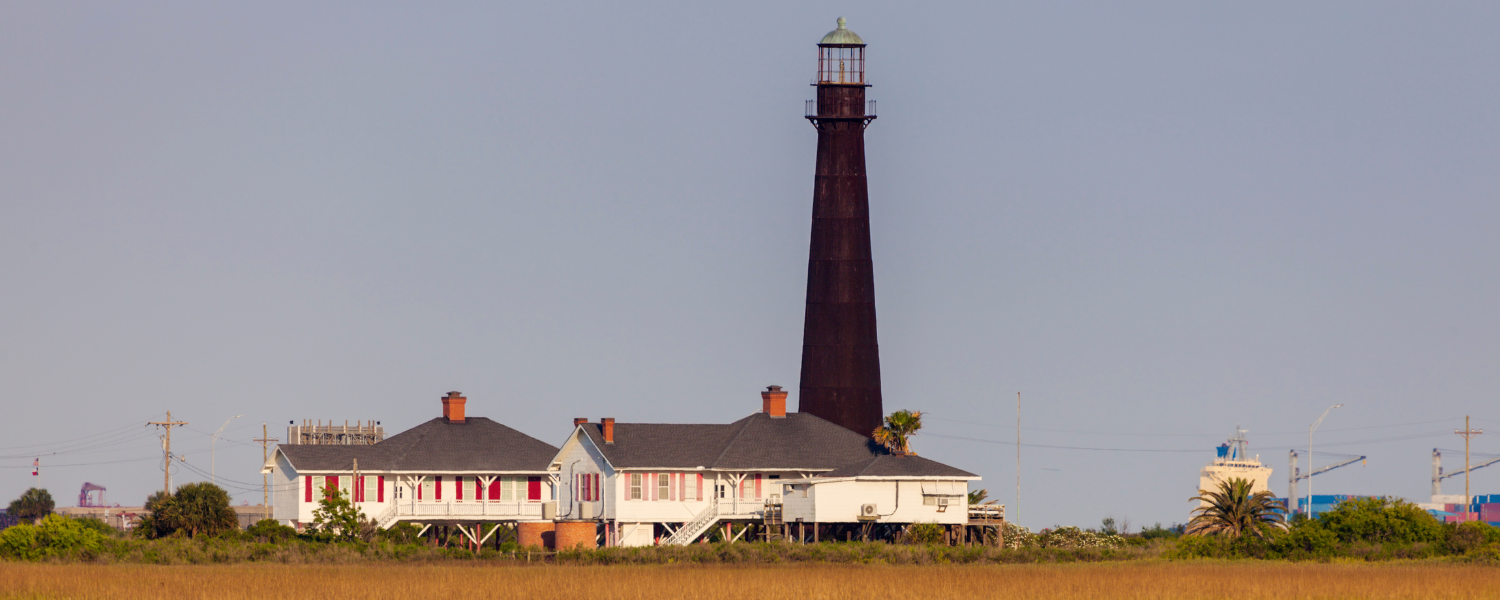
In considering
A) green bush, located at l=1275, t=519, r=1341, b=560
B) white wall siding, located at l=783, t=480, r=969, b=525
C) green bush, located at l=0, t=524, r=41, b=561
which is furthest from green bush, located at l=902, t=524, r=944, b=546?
green bush, located at l=0, t=524, r=41, b=561

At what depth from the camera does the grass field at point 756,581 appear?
171ft

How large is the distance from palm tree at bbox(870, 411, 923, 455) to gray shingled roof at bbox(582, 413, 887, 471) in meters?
0.78

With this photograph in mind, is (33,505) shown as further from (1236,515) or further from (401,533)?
(1236,515)

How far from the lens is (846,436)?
84188 millimetres

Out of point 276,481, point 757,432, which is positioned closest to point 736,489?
point 757,432

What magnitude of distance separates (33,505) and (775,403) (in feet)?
170

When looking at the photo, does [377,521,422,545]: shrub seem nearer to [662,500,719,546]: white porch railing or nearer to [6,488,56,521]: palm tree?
[662,500,719,546]: white porch railing

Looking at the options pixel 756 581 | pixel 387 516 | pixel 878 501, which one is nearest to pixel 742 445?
pixel 878 501

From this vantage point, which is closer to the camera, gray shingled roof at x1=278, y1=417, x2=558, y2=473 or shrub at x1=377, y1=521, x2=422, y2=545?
shrub at x1=377, y1=521, x2=422, y2=545

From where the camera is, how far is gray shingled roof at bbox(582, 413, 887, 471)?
81438 mm

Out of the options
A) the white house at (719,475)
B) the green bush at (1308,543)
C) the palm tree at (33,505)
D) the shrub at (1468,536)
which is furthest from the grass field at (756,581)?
the palm tree at (33,505)

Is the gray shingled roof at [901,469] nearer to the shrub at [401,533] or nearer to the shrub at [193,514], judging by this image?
the shrub at [401,533]

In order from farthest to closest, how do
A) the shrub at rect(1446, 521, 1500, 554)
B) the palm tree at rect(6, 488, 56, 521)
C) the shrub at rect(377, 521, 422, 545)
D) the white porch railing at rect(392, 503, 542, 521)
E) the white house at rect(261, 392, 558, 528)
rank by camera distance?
the palm tree at rect(6, 488, 56, 521) → the white porch railing at rect(392, 503, 542, 521) → the white house at rect(261, 392, 558, 528) → the shrub at rect(377, 521, 422, 545) → the shrub at rect(1446, 521, 1500, 554)

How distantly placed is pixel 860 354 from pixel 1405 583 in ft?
114
